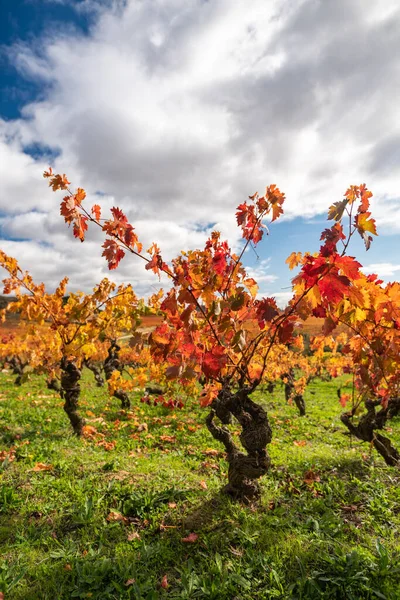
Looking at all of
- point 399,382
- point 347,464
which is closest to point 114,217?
point 399,382

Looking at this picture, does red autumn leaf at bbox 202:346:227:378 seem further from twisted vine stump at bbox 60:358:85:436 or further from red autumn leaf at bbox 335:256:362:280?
twisted vine stump at bbox 60:358:85:436

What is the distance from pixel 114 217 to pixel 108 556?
385cm

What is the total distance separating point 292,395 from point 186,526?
1041 centimetres

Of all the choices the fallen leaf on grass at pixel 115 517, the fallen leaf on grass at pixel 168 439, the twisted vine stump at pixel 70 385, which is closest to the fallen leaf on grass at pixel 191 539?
the fallen leaf on grass at pixel 115 517

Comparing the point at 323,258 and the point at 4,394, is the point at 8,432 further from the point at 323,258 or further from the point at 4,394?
the point at 323,258

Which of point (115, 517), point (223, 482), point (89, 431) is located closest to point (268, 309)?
point (115, 517)

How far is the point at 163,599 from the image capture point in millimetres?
3131

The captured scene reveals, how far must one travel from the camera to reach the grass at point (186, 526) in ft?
10.7

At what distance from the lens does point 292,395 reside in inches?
538

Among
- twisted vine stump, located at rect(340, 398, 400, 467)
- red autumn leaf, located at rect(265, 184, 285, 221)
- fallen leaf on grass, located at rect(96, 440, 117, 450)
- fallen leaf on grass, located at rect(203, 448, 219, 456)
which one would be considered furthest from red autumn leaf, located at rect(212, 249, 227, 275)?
fallen leaf on grass, located at rect(96, 440, 117, 450)

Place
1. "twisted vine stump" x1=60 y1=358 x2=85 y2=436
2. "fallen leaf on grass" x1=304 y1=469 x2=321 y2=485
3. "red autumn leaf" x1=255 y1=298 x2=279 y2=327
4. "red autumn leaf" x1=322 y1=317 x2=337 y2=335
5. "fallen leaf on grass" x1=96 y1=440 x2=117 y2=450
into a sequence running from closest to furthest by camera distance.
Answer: "red autumn leaf" x1=255 y1=298 x2=279 y2=327 → "red autumn leaf" x1=322 y1=317 x2=337 y2=335 → "fallen leaf on grass" x1=304 y1=469 x2=321 y2=485 → "fallen leaf on grass" x1=96 y1=440 x2=117 y2=450 → "twisted vine stump" x1=60 y1=358 x2=85 y2=436

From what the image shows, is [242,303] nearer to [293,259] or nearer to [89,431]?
[293,259]

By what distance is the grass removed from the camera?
3.27 m

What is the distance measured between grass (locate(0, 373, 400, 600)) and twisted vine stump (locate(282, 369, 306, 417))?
22.1 ft
